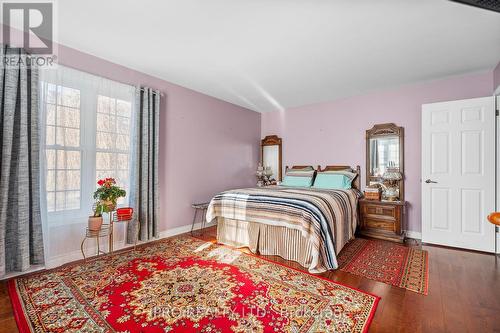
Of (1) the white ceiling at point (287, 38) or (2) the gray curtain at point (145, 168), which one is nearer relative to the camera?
(1) the white ceiling at point (287, 38)

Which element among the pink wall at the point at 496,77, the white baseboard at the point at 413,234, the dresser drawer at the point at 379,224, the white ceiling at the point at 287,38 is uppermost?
the white ceiling at the point at 287,38

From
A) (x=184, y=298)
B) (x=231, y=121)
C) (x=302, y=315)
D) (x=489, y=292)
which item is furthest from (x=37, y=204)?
(x=489, y=292)

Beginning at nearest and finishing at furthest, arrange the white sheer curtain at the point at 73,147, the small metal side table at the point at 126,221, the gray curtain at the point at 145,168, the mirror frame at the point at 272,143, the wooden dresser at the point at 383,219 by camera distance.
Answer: the white sheer curtain at the point at 73,147, the small metal side table at the point at 126,221, the gray curtain at the point at 145,168, the wooden dresser at the point at 383,219, the mirror frame at the point at 272,143

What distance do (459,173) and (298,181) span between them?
94.4 inches

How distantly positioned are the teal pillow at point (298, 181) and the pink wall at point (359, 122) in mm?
583

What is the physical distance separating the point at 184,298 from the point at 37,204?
6.30 feet

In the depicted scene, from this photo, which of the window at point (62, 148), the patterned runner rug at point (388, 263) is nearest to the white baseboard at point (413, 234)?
the patterned runner rug at point (388, 263)

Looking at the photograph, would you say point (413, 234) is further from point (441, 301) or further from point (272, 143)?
point (272, 143)

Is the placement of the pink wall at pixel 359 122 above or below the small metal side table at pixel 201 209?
above

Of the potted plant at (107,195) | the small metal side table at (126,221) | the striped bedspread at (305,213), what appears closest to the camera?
the striped bedspread at (305,213)

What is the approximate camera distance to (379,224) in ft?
11.8

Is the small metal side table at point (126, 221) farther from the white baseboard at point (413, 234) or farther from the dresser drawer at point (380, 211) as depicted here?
the white baseboard at point (413, 234)

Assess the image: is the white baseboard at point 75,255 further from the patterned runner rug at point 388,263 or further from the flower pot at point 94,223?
the patterned runner rug at point 388,263

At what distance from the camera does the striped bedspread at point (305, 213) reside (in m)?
2.46
